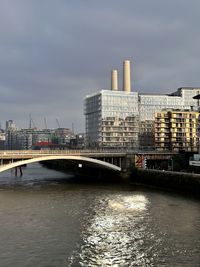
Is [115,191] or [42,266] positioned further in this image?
[115,191]

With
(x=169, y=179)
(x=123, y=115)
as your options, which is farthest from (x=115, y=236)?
(x=123, y=115)

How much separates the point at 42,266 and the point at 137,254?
21.4ft

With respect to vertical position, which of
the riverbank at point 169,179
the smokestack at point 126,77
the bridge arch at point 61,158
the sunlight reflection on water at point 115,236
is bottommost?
the sunlight reflection on water at point 115,236

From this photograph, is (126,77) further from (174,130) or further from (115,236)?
(115,236)

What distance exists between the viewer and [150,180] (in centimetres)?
6625

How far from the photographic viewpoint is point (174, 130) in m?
131

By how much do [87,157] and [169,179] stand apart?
59.6 ft

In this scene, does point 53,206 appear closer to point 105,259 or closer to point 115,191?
point 115,191

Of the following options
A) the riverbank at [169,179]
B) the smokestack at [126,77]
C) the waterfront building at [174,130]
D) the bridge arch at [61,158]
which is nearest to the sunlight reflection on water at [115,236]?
the riverbank at [169,179]

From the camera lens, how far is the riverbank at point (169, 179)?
53.9m

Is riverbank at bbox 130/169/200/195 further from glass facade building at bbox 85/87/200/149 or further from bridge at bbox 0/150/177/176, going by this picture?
glass facade building at bbox 85/87/200/149

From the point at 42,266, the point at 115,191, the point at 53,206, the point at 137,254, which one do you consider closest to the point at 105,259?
the point at 137,254

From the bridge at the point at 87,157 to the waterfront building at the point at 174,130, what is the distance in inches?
1868

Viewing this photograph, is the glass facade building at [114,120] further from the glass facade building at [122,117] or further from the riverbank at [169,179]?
the riverbank at [169,179]
